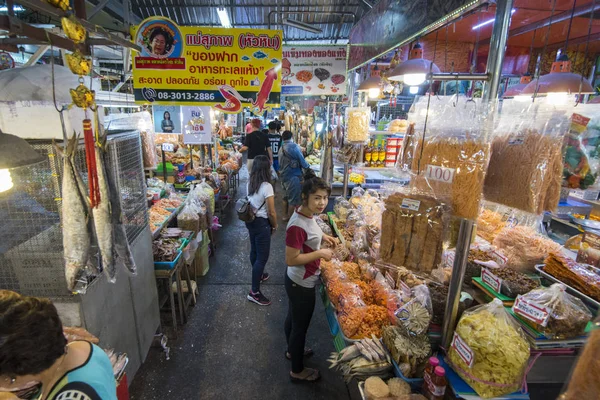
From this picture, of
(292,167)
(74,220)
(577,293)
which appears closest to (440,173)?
(577,293)

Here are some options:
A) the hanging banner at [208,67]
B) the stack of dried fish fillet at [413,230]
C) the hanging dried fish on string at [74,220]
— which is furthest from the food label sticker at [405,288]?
the hanging banner at [208,67]

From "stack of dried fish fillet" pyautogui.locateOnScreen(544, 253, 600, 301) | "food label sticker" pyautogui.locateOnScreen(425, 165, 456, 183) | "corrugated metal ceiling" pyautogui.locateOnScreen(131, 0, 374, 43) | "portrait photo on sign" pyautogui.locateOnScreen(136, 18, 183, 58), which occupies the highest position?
"corrugated metal ceiling" pyautogui.locateOnScreen(131, 0, 374, 43)

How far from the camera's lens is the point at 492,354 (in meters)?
1.74

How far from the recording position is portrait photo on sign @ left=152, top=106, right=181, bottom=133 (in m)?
5.40

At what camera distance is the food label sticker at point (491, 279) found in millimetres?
2359

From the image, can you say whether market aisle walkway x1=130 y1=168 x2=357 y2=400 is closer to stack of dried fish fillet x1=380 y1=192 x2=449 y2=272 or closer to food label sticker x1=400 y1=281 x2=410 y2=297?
food label sticker x1=400 y1=281 x2=410 y2=297

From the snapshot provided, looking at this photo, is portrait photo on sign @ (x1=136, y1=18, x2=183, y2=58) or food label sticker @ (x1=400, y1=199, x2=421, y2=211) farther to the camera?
portrait photo on sign @ (x1=136, y1=18, x2=183, y2=58)

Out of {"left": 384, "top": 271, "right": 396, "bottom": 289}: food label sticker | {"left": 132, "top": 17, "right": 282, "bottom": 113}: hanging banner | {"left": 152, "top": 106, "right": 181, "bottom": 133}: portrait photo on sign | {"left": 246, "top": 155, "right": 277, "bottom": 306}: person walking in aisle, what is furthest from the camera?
{"left": 152, "top": 106, "right": 181, "bottom": 133}: portrait photo on sign

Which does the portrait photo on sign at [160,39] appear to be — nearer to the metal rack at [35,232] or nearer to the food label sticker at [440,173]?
the metal rack at [35,232]

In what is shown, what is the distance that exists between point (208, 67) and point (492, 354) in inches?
164

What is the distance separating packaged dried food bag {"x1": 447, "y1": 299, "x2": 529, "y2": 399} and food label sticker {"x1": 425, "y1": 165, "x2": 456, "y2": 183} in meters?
0.92

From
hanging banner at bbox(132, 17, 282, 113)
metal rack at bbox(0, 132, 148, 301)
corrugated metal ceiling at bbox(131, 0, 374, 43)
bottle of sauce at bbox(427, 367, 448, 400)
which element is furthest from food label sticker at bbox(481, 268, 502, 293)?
corrugated metal ceiling at bbox(131, 0, 374, 43)

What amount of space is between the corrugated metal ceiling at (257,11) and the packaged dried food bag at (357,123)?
3.82m

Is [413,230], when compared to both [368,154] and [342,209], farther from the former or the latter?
[368,154]
